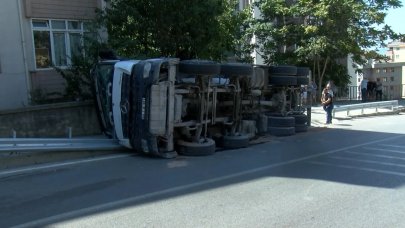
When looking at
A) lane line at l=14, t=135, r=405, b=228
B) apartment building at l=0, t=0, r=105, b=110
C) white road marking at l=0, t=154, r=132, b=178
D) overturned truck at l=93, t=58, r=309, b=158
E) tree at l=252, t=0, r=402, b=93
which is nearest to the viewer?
lane line at l=14, t=135, r=405, b=228

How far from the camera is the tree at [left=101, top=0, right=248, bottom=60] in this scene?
1527 cm

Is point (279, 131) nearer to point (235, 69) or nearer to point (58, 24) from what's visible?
point (235, 69)

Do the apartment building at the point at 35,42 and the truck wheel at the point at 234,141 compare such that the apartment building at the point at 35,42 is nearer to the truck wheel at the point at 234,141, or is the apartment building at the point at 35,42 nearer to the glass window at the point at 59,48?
the glass window at the point at 59,48

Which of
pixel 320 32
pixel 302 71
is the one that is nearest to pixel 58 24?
pixel 302 71

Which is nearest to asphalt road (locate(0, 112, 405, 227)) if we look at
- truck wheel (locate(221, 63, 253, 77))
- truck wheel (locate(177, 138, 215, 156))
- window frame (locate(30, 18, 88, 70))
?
truck wheel (locate(177, 138, 215, 156))

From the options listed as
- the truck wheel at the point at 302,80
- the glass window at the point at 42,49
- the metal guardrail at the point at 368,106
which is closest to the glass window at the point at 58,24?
the glass window at the point at 42,49

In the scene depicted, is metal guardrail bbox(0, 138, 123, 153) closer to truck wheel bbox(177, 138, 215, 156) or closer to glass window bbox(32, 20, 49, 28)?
truck wheel bbox(177, 138, 215, 156)

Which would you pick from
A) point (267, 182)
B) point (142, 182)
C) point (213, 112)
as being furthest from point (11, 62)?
point (267, 182)

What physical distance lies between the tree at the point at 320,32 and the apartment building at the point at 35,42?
32.8 feet

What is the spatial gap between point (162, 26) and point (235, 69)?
5.28 metres

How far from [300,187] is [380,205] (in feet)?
4.29

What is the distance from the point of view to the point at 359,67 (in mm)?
27797

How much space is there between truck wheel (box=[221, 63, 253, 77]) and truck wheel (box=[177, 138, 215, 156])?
1833mm

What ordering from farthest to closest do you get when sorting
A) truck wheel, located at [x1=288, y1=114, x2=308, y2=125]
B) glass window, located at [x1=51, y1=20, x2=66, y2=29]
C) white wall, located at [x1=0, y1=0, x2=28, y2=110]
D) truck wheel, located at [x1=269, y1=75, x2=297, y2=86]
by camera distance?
glass window, located at [x1=51, y1=20, x2=66, y2=29], white wall, located at [x1=0, y1=0, x2=28, y2=110], truck wheel, located at [x1=288, y1=114, x2=308, y2=125], truck wheel, located at [x1=269, y1=75, x2=297, y2=86]
